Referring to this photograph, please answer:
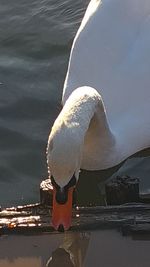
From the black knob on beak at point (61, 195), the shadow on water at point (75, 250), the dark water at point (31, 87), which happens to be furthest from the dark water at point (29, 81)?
the black knob on beak at point (61, 195)

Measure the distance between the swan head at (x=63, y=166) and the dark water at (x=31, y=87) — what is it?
1079 mm

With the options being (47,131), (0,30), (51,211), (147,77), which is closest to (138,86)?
(147,77)

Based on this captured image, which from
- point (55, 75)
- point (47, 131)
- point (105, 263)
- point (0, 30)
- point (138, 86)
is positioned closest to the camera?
point (105, 263)

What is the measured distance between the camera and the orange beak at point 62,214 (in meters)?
5.17

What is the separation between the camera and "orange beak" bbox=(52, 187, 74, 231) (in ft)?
17.0

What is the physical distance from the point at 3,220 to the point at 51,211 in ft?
1.01

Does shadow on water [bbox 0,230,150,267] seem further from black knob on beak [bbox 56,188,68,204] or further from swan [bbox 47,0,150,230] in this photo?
swan [bbox 47,0,150,230]

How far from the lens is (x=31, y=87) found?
755cm

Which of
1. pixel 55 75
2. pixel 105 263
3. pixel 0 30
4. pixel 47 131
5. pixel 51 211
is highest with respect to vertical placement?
pixel 0 30

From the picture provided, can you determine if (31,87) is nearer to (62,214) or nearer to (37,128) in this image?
(37,128)

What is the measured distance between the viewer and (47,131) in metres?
6.95

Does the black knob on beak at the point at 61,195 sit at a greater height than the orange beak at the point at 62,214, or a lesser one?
greater

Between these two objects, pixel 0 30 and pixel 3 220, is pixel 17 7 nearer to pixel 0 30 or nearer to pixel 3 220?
pixel 0 30

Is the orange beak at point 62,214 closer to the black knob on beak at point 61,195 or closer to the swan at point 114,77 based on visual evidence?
the black knob on beak at point 61,195
